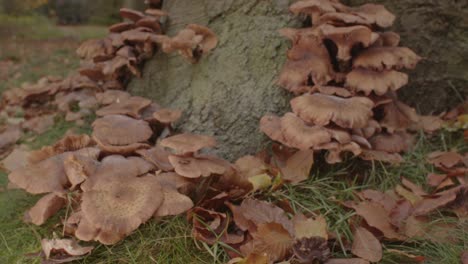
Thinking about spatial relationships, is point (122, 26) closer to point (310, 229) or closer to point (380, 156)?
point (380, 156)

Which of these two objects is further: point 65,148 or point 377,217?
point 65,148

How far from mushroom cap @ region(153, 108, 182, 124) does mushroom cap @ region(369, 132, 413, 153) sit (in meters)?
1.38

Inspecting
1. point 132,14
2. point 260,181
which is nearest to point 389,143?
point 260,181

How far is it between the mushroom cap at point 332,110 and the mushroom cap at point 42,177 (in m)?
1.49

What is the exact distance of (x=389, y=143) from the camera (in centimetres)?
327

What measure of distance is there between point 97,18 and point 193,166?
1262cm

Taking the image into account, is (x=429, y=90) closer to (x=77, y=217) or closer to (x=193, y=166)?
(x=193, y=166)

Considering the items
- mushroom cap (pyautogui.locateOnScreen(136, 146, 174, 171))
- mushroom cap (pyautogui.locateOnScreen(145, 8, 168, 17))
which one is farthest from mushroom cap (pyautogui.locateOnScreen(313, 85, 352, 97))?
mushroom cap (pyautogui.locateOnScreen(145, 8, 168, 17))

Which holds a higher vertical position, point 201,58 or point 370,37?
point 370,37

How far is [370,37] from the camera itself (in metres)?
3.14

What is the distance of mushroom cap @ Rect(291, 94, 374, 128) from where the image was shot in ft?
9.35

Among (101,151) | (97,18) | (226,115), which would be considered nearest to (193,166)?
(101,151)

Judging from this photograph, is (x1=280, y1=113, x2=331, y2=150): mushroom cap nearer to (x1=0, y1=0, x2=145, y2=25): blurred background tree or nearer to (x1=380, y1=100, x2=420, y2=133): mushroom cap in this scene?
(x1=380, y1=100, x2=420, y2=133): mushroom cap

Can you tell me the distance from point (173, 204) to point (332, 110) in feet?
3.67
